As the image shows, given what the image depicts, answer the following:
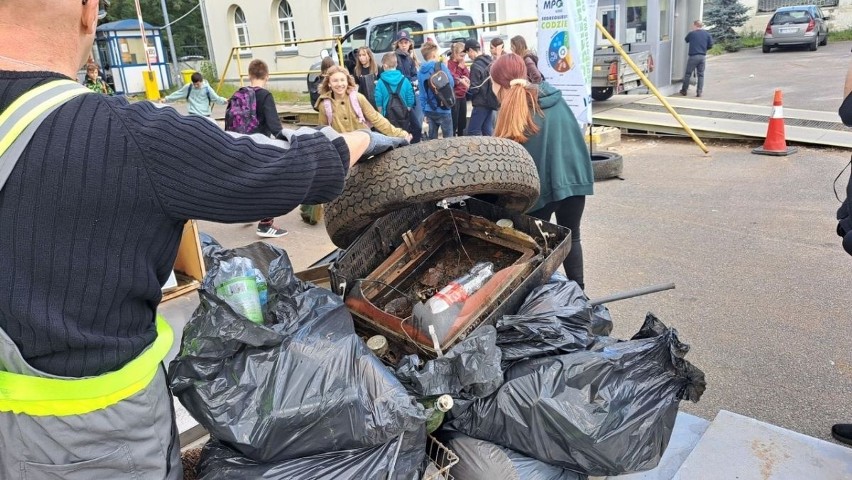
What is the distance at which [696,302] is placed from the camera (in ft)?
14.1

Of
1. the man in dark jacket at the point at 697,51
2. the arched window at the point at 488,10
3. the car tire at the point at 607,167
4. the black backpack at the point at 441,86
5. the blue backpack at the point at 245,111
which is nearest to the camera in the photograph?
the blue backpack at the point at 245,111

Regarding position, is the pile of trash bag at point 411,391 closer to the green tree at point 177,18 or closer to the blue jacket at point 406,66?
the blue jacket at point 406,66

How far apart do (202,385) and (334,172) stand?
68 centimetres

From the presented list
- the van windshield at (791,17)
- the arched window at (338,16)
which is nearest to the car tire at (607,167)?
the arched window at (338,16)

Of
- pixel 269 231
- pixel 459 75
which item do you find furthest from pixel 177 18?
pixel 269 231

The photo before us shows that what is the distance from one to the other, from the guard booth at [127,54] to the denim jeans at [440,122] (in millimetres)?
14844

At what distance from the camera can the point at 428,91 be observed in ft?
29.6

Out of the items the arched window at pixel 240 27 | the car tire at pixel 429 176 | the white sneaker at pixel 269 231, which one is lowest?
the white sneaker at pixel 269 231

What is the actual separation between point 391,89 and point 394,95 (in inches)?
3.3

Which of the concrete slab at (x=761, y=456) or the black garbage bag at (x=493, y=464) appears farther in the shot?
the concrete slab at (x=761, y=456)

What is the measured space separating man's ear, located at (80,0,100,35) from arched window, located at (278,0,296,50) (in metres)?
20.4

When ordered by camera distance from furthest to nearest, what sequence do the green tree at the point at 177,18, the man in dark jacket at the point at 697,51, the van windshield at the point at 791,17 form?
1. the green tree at the point at 177,18
2. the van windshield at the point at 791,17
3. the man in dark jacket at the point at 697,51

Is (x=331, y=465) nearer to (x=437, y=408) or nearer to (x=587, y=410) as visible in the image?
(x=437, y=408)

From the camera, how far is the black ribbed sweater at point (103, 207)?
1.14 meters
